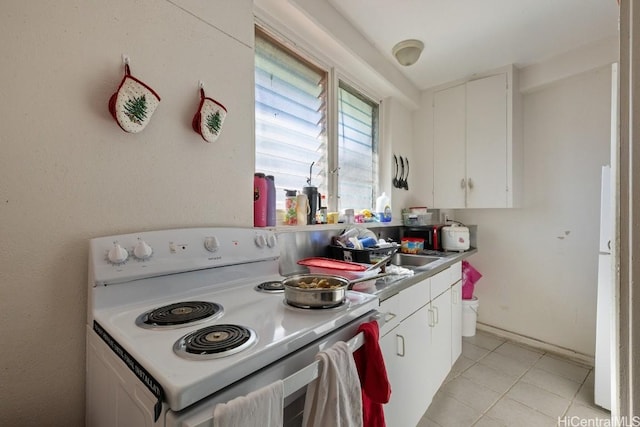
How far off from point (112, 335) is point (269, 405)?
1.37 ft

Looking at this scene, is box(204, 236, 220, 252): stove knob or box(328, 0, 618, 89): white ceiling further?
box(328, 0, 618, 89): white ceiling

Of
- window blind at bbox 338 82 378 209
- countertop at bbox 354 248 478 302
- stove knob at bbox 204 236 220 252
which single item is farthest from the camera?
window blind at bbox 338 82 378 209

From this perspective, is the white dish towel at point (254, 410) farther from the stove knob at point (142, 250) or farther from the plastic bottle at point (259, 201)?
the plastic bottle at point (259, 201)

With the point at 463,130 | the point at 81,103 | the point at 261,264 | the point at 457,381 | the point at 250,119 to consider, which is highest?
the point at 463,130

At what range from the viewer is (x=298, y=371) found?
0.63m

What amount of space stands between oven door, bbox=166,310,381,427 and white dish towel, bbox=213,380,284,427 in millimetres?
25

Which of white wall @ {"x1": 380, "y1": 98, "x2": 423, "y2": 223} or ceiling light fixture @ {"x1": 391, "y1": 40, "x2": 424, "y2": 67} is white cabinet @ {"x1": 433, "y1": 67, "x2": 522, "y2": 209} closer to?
white wall @ {"x1": 380, "y1": 98, "x2": 423, "y2": 223}

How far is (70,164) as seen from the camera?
81 cm

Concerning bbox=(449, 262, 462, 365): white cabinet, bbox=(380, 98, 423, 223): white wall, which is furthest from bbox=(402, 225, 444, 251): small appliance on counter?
bbox=(449, 262, 462, 365): white cabinet

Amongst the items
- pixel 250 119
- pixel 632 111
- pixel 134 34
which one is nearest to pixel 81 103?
pixel 134 34

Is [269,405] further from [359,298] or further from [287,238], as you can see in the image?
[287,238]

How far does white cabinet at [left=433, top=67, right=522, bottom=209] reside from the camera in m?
2.31

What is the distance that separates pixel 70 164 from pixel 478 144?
8.88ft

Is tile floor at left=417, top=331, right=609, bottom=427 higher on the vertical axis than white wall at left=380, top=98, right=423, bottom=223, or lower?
lower
